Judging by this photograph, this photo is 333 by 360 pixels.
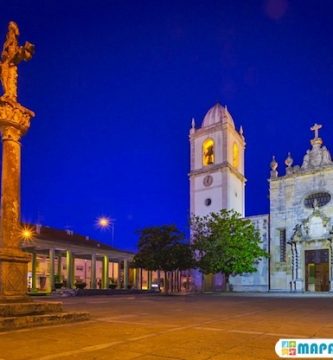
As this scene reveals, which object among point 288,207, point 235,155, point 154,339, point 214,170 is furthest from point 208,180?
point 154,339

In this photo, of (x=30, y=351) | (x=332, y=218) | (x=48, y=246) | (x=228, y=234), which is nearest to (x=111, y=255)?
(x=48, y=246)

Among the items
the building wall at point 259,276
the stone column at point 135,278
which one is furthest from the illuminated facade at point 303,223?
the stone column at point 135,278

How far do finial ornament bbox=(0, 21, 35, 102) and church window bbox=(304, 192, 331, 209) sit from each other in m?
37.1

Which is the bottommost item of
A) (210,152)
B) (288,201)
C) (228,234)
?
(228,234)

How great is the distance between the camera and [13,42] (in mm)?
12094

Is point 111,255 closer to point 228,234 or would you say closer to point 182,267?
point 182,267

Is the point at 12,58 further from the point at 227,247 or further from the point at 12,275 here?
the point at 227,247

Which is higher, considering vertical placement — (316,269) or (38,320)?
(38,320)

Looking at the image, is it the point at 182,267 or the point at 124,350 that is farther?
the point at 182,267

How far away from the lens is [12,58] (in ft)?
39.4

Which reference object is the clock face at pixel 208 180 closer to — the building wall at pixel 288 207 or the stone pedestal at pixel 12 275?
the building wall at pixel 288 207

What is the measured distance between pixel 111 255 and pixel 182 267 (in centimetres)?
1241

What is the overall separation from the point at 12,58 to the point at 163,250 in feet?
91.5

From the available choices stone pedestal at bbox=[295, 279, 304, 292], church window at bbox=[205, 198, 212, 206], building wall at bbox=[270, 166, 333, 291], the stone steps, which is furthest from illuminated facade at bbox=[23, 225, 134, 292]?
the stone steps
